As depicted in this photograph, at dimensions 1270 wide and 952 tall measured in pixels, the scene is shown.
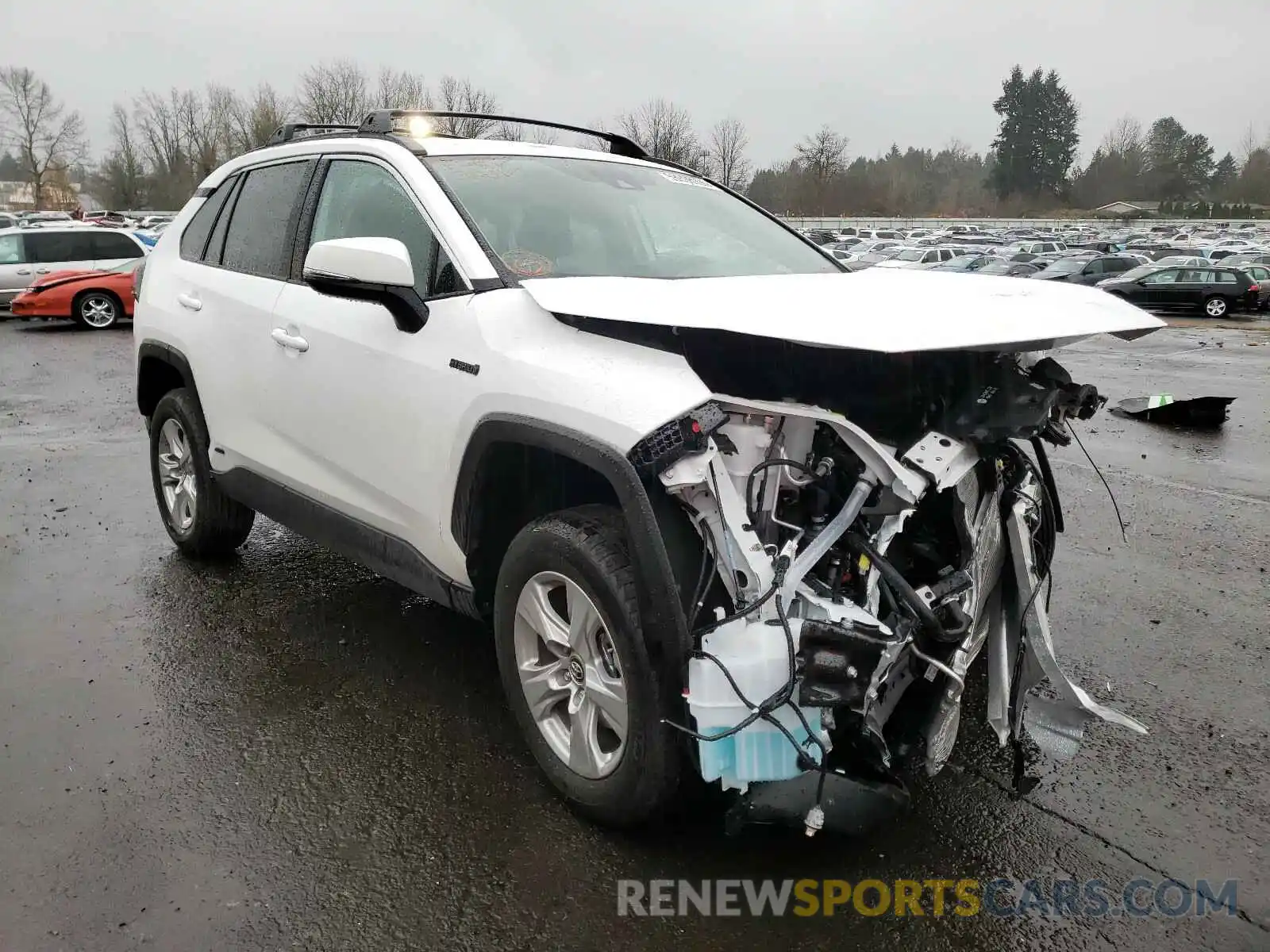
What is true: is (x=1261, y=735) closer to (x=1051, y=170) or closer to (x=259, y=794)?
(x=259, y=794)

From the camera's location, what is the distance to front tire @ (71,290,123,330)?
17047mm

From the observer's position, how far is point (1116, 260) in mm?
30656

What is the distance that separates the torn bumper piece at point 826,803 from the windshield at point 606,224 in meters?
1.68

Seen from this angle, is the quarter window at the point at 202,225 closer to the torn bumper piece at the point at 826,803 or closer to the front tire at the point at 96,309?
the torn bumper piece at the point at 826,803

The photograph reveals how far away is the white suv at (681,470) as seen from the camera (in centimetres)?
232

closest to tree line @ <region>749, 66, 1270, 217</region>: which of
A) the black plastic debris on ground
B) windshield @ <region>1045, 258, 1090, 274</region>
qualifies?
windshield @ <region>1045, 258, 1090, 274</region>

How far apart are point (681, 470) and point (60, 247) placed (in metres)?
20.0

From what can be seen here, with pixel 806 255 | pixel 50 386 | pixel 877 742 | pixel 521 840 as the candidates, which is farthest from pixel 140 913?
pixel 50 386

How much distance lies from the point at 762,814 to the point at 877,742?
1.12ft

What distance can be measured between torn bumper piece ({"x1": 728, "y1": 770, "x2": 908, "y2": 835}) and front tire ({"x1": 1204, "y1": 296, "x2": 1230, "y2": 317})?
26.3 metres

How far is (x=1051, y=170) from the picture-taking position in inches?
3777

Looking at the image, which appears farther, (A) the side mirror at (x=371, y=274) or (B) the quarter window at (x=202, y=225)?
(B) the quarter window at (x=202, y=225)

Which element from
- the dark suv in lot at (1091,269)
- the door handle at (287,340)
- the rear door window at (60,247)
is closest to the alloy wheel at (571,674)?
the door handle at (287,340)

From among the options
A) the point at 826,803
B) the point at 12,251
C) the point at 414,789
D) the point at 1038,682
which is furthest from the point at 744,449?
the point at 12,251
